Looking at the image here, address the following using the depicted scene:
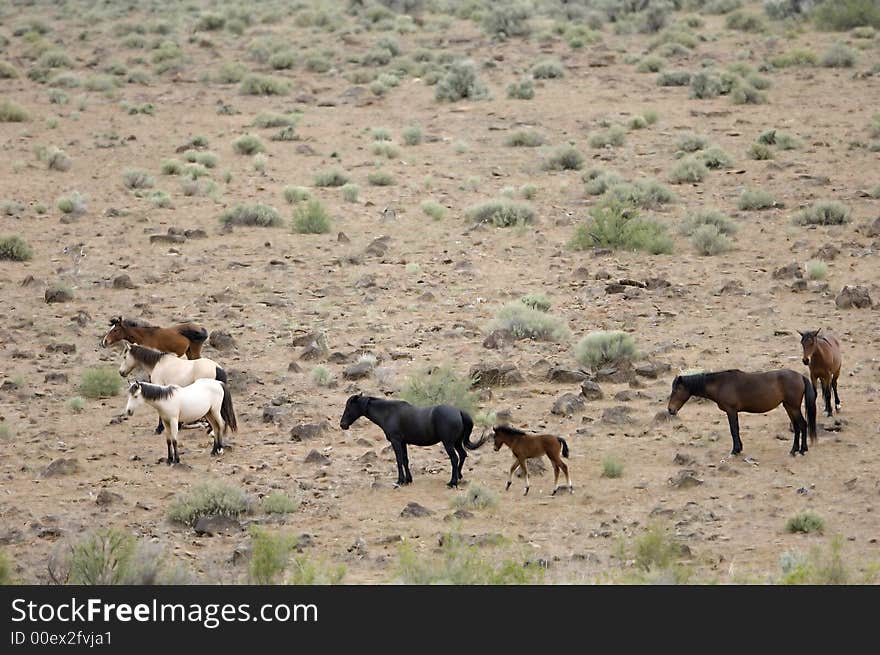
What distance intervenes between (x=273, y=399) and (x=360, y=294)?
15.9 ft

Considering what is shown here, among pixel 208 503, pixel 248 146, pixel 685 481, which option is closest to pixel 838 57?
pixel 248 146

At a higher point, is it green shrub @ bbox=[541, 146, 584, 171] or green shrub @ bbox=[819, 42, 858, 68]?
green shrub @ bbox=[819, 42, 858, 68]

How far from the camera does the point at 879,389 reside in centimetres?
1484

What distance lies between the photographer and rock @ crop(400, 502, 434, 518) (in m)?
11.6

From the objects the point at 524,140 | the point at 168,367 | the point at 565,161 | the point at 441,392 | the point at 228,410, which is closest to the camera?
the point at 228,410

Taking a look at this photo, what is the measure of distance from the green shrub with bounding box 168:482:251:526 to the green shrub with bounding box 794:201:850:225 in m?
14.4

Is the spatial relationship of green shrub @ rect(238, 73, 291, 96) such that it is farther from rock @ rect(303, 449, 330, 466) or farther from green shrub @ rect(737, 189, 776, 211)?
rock @ rect(303, 449, 330, 466)

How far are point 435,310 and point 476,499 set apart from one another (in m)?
7.48

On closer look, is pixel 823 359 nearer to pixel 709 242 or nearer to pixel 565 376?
pixel 565 376

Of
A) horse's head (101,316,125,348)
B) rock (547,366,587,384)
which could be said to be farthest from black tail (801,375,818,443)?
horse's head (101,316,125,348)

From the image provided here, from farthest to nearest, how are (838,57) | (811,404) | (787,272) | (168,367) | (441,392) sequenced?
1. (838,57)
2. (787,272)
3. (441,392)
4. (168,367)
5. (811,404)

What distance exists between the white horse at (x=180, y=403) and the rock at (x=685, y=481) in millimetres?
4797

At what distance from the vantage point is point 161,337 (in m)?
15.0

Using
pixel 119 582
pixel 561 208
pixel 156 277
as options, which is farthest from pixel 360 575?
pixel 561 208
